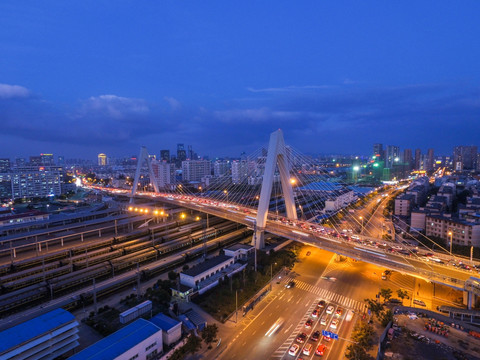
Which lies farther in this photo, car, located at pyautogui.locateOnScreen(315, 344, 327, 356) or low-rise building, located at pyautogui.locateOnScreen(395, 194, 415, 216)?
low-rise building, located at pyautogui.locateOnScreen(395, 194, 415, 216)

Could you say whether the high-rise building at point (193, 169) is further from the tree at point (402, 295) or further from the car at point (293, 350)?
the car at point (293, 350)

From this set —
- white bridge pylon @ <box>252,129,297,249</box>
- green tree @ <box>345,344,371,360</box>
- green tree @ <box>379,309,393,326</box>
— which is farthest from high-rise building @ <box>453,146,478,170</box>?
green tree @ <box>345,344,371,360</box>

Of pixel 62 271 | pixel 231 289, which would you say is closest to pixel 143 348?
pixel 231 289

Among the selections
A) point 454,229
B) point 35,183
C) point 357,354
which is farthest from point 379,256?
point 35,183

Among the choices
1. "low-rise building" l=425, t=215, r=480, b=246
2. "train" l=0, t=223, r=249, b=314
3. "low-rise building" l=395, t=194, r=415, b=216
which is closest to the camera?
"train" l=0, t=223, r=249, b=314

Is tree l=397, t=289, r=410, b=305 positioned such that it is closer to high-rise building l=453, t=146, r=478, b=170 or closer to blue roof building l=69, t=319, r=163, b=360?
blue roof building l=69, t=319, r=163, b=360

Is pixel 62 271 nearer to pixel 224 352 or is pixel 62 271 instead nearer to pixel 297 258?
pixel 224 352
